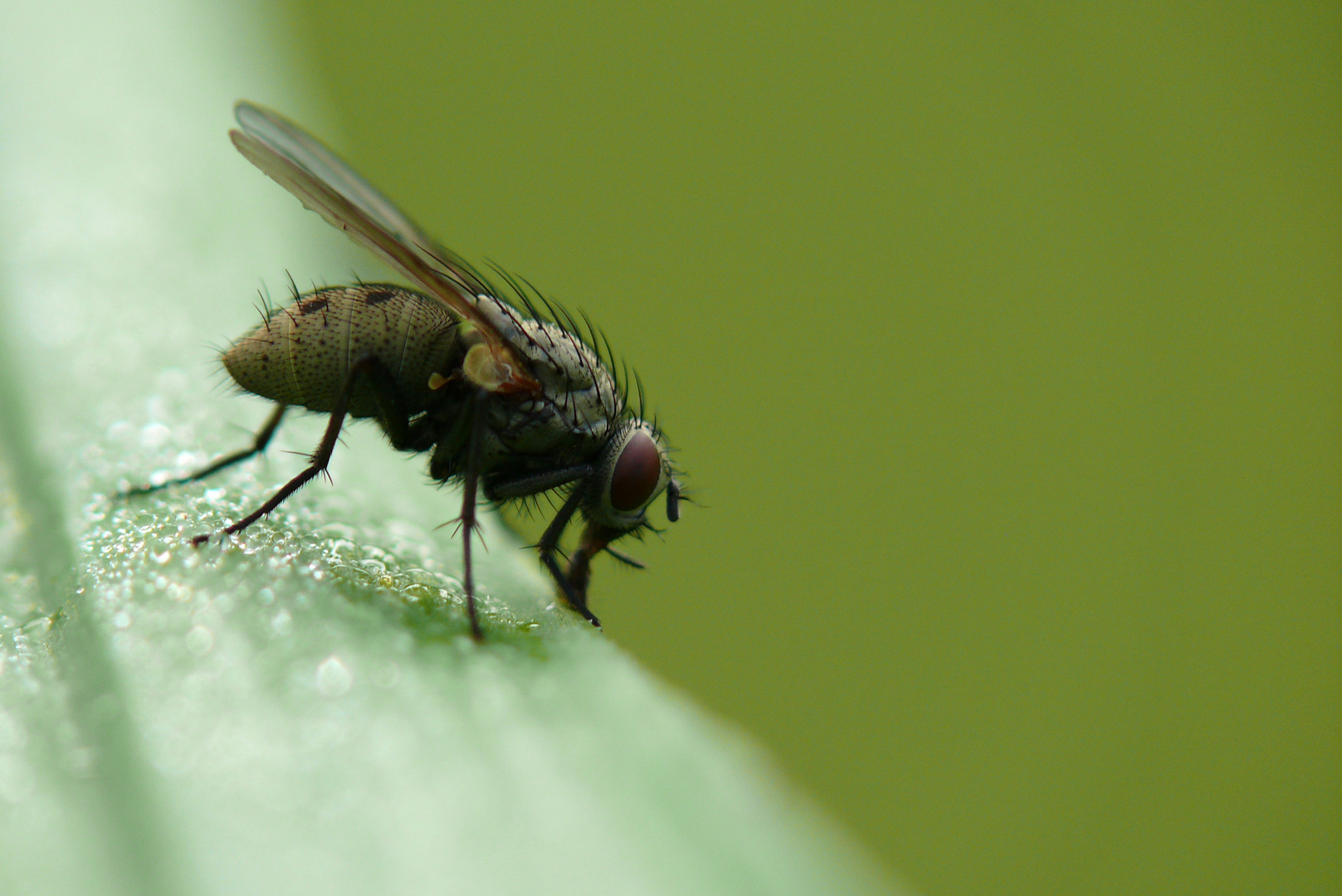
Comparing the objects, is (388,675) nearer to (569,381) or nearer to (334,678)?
A: (334,678)

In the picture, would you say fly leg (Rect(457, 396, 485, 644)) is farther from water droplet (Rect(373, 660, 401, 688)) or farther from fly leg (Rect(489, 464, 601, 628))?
water droplet (Rect(373, 660, 401, 688))

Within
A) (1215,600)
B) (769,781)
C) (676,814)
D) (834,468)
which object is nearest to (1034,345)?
(834,468)

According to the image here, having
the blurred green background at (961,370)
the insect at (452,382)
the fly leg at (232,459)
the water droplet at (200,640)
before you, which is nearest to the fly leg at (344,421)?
the insect at (452,382)

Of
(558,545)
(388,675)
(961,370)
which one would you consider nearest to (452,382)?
(558,545)

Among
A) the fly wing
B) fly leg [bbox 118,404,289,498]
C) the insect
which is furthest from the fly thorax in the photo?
fly leg [bbox 118,404,289,498]

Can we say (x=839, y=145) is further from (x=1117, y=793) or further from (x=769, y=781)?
(x=769, y=781)

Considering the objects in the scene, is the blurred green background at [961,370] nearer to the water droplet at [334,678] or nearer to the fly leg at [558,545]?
the fly leg at [558,545]
